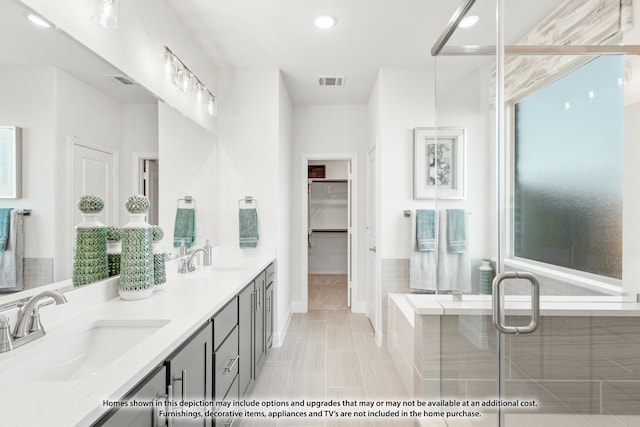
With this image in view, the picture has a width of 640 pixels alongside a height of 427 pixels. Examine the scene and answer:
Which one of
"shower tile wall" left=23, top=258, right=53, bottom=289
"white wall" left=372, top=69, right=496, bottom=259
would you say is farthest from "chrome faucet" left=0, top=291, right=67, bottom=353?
"white wall" left=372, top=69, right=496, bottom=259

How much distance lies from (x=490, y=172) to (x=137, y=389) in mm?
1538

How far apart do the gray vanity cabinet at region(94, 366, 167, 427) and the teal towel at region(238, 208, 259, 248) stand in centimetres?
208

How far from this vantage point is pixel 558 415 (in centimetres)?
153

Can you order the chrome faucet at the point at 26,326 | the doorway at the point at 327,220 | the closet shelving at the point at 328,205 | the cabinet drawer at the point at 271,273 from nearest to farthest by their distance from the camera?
the chrome faucet at the point at 26,326 < the cabinet drawer at the point at 271,273 < the doorway at the point at 327,220 < the closet shelving at the point at 328,205

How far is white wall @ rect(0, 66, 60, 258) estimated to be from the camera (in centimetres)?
109

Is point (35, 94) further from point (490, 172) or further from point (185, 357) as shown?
point (490, 172)

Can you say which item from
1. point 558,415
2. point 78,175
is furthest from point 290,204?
point 558,415

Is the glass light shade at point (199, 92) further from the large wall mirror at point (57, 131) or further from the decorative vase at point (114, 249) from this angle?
the decorative vase at point (114, 249)

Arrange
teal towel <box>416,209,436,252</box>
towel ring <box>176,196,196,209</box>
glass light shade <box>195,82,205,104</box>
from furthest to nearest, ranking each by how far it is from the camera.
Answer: teal towel <box>416,209,436,252</box> → glass light shade <box>195,82,205,104</box> → towel ring <box>176,196,196,209</box>

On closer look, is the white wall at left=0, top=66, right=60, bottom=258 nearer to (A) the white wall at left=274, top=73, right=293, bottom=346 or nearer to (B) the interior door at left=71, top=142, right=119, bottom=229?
(B) the interior door at left=71, top=142, right=119, bottom=229

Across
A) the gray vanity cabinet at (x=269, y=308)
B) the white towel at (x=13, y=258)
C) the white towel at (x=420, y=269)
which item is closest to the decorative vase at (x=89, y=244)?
the white towel at (x=13, y=258)

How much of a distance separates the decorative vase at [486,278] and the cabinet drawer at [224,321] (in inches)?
49.6

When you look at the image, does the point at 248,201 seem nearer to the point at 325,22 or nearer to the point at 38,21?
the point at 325,22

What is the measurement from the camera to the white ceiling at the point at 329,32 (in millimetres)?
2230
